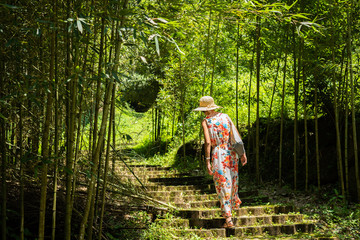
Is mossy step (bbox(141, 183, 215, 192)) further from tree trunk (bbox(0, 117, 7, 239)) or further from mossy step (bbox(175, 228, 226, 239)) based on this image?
tree trunk (bbox(0, 117, 7, 239))

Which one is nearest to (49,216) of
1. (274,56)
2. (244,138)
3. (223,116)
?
(223,116)

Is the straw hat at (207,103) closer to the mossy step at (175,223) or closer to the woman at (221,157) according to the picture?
the woman at (221,157)

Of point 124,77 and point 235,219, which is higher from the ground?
point 124,77

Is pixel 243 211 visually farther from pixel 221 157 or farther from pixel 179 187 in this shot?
pixel 179 187

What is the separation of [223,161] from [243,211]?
84cm

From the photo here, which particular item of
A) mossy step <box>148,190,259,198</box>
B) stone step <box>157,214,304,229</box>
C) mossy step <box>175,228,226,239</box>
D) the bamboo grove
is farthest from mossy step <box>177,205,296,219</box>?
the bamboo grove

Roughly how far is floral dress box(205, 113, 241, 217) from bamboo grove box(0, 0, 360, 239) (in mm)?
987

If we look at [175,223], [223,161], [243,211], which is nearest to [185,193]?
[243,211]

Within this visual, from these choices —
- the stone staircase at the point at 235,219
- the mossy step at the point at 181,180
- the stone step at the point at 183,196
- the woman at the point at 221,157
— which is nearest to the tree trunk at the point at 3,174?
the stone staircase at the point at 235,219

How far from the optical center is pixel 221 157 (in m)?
4.07

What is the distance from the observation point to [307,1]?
17.0 feet

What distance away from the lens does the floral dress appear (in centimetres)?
401

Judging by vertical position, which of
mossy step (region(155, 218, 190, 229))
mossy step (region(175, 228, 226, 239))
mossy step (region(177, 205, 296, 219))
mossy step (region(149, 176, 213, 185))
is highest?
mossy step (region(149, 176, 213, 185))

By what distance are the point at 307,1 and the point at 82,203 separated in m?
3.96
